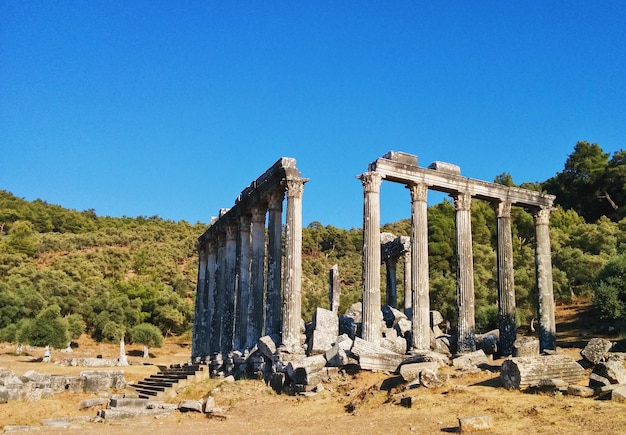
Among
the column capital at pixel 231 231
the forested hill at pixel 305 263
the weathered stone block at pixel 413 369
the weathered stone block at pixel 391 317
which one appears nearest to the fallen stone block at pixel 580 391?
the weathered stone block at pixel 413 369

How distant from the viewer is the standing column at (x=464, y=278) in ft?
76.6

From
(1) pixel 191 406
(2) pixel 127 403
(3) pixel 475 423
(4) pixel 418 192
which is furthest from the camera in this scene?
(4) pixel 418 192

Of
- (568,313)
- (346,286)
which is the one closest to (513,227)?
(568,313)

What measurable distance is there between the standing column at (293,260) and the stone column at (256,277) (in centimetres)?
324

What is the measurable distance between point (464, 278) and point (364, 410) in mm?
10974

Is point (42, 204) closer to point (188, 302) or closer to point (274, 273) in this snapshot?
point (188, 302)

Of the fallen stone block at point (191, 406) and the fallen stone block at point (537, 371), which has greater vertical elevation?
the fallen stone block at point (537, 371)

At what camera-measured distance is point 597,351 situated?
50.5 feet

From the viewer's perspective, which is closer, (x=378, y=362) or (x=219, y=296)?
(x=378, y=362)

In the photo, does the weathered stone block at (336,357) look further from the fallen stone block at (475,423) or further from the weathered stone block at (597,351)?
the fallen stone block at (475,423)

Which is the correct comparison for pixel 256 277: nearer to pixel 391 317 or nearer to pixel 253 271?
pixel 253 271

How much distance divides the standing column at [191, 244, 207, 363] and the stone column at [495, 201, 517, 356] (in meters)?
15.8

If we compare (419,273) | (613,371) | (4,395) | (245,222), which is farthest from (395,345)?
(4,395)

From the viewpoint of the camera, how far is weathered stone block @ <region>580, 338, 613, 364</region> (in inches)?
603
